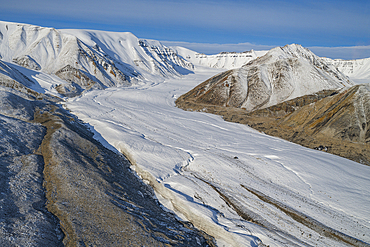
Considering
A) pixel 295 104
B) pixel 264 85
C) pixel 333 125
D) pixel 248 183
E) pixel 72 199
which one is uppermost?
pixel 264 85

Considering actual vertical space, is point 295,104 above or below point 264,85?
below

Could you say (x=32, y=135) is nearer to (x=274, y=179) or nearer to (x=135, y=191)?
(x=135, y=191)

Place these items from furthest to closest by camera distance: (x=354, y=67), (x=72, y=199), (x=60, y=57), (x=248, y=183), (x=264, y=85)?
(x=354, y=67) → (x=60, y=57) → (x=264, y=85) → (x=248, y=183) → (x=72, y=199)

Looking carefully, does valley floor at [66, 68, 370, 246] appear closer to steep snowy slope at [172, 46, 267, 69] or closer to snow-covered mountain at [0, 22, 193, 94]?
snow-covered mountain at [0, 22, 193, 94]

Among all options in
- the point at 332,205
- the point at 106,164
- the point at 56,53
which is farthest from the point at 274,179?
the point at 56,53

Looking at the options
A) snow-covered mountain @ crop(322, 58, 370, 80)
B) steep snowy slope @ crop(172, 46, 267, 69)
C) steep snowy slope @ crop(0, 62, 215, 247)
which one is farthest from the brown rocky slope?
steep snowy slope @ crop(172, 46, 267, 69)

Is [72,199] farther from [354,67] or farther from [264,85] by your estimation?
[354,67]

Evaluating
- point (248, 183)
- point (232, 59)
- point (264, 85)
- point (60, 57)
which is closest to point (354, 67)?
point (232, 59)
